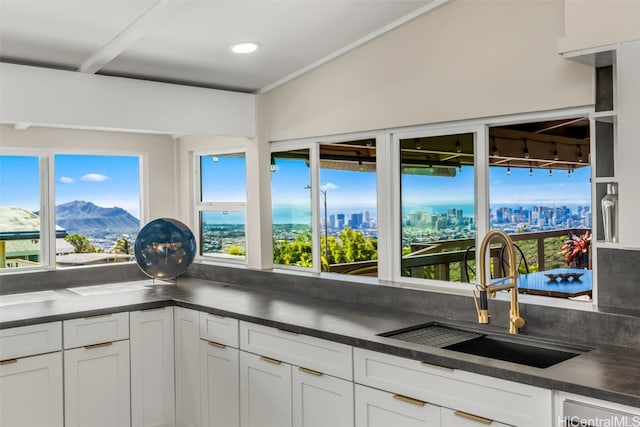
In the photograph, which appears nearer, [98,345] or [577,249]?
[577,249]

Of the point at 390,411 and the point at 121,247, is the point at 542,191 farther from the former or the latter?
the point at 121,247

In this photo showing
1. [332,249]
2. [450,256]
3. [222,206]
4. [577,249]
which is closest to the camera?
[577,249]

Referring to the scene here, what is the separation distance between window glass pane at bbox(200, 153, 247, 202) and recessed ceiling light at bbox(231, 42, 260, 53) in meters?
1.15

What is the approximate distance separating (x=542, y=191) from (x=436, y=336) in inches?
36.4

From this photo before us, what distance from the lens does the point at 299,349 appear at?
2832 millimetres

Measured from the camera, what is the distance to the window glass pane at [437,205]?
3.11 metres

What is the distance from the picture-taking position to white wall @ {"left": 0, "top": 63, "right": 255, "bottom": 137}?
3.25 metres

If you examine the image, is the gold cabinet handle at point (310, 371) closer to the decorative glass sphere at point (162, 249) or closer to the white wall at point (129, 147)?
the decorative glass sphere at point (162, 249)

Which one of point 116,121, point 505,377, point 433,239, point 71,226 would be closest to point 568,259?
point 433,239

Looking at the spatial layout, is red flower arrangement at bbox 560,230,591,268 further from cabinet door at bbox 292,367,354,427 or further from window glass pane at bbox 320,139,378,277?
cabinet door at bbox 292,367,354,427

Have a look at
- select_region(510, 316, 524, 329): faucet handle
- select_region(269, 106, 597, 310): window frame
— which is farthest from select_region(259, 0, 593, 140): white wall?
select_region(510, 316, 524, 329): faucet handle

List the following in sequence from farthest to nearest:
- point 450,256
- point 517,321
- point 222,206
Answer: point 222,206 → point 450,256 → point 517,321

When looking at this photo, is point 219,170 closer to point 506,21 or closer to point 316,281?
point 316,281

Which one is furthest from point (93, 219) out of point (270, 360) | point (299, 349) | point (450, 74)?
point (450, 74)
